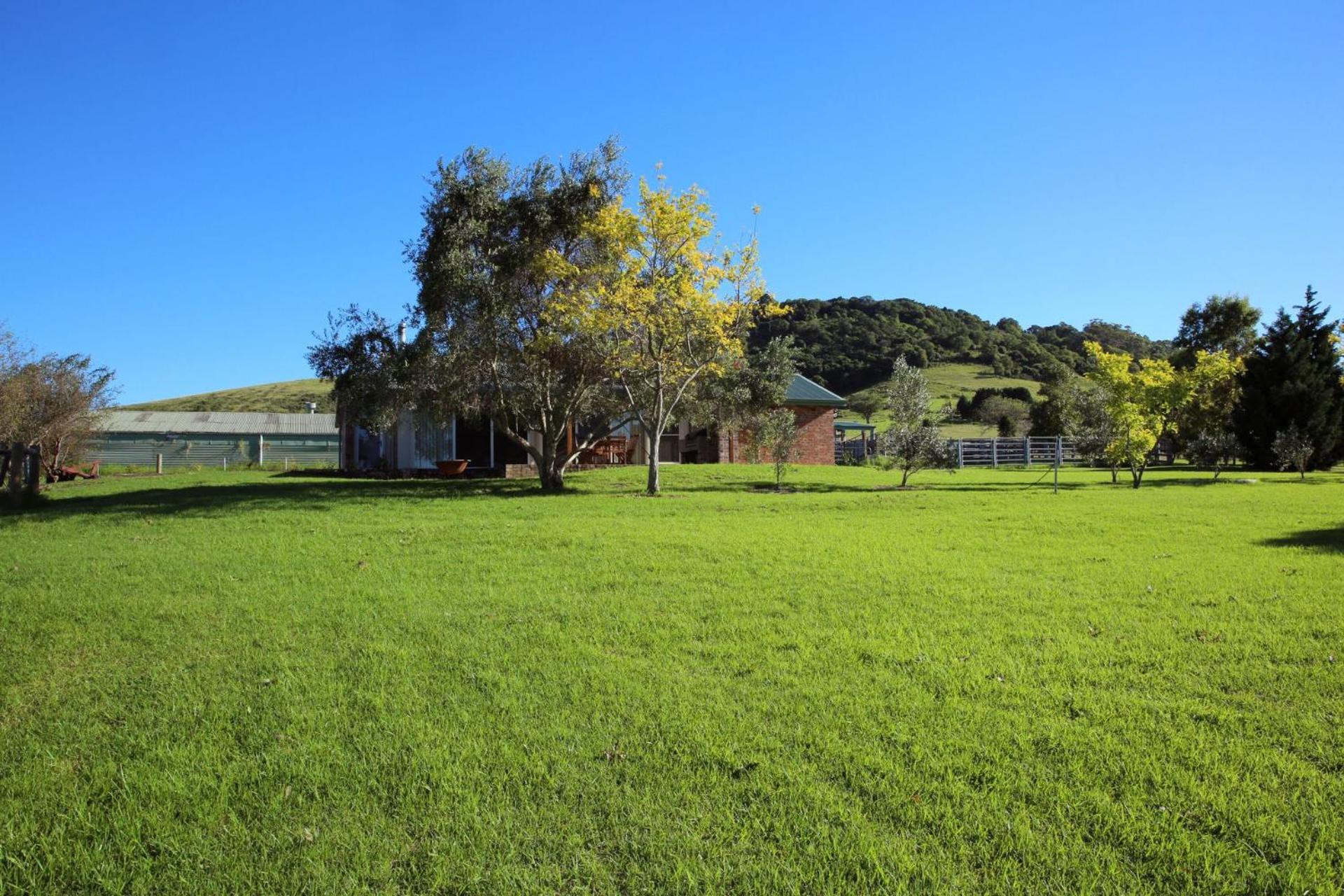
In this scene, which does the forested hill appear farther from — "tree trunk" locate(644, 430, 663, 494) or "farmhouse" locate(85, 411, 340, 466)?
"tree trunk" locate(644, 430, 663, 494)

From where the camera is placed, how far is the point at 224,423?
182 ft

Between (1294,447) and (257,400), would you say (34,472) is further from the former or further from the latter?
(257,400)

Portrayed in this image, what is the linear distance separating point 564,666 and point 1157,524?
10584mm

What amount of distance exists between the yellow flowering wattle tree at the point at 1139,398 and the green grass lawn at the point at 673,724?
15701mm

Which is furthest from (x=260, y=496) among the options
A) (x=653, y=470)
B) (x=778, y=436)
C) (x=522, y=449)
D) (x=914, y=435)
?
(x=914, y=435)

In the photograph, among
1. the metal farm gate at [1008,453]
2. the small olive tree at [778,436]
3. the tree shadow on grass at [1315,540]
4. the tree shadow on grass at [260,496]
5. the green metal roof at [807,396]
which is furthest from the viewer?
the metal farm gate at [1008,453]

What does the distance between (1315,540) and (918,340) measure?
86.7 meters

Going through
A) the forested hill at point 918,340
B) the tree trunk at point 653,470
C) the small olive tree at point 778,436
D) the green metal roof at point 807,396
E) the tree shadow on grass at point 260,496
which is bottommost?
the tree shadow on grass at point 260,496

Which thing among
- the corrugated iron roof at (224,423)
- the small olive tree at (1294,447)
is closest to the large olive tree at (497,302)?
the small olive tree at (1294,447)

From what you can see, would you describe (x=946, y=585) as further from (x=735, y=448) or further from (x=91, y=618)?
(x=735, y=448)

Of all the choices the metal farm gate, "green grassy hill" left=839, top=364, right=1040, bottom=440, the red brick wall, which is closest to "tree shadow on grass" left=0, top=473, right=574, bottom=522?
the red brick wall

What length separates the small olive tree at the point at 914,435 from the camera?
21500 millimetres

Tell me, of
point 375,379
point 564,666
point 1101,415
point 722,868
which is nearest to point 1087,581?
point 564,666

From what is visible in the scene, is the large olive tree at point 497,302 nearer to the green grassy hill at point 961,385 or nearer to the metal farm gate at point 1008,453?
the metal farm gate at point 1008,453
